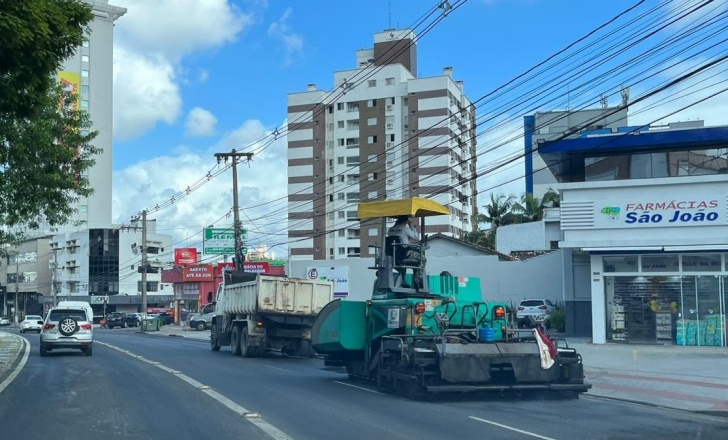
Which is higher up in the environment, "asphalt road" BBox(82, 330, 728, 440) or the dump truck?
the dump truck

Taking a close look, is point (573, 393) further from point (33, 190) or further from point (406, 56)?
point (406, 56)

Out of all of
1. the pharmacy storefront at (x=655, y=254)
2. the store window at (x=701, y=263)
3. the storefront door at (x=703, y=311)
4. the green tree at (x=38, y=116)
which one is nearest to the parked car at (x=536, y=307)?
the pharmacy storefront at (x=655, y=254)

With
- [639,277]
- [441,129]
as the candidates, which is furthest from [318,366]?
[441,129]

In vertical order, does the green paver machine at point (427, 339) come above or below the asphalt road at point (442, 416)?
above

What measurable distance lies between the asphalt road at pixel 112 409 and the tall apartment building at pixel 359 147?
6153 cm

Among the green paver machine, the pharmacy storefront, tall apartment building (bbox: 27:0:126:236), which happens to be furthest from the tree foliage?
tall apartment building (bbox: 27:0:126:236)

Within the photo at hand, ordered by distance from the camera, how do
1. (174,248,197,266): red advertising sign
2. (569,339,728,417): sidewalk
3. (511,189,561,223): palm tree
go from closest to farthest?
(569,339,728,417): sidewalk → (511,189,561,223): palm tree → (174,248,197,266): red advertising sign

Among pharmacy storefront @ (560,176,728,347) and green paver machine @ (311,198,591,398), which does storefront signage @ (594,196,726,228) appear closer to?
pharmacy storefront @ (560,176,728,347)

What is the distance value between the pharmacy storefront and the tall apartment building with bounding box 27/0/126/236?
308 feet

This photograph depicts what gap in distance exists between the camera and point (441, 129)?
7831cm

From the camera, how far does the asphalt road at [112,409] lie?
11492 millimetres

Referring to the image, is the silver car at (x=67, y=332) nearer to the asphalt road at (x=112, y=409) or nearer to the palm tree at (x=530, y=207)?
the asphalt road at (x=112, y=409)

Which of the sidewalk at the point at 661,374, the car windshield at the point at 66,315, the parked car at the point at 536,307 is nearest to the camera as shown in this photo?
the sidewalk at the point at 661,374

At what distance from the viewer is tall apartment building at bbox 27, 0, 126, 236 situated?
113m
